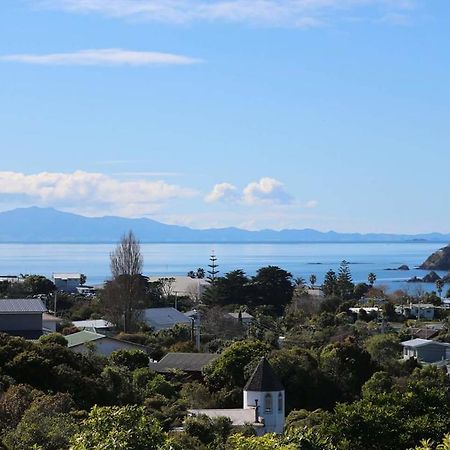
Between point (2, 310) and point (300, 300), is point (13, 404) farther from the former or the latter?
point (300, 300)

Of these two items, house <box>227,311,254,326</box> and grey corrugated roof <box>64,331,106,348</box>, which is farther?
house <box>227,311,254,326</box>

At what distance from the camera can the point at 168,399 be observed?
28.7m

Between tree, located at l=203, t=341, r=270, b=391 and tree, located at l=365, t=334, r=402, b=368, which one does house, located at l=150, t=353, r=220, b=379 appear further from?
tree, located at l=365, t=334, r=402, b=368

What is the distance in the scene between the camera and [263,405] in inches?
1029

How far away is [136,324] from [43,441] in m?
36.6

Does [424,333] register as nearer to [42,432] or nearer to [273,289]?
[273,289]

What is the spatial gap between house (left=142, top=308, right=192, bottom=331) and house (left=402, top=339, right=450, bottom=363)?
12005 mm

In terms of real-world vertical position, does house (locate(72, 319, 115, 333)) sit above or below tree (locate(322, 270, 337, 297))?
below

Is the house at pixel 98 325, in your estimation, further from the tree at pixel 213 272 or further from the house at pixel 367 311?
the house at pixel 367 311

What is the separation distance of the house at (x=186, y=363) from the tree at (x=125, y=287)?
13371 mm

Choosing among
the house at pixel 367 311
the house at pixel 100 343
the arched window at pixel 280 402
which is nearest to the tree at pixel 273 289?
the house at pixel 367 311

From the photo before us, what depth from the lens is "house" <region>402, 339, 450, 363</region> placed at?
1845 inches

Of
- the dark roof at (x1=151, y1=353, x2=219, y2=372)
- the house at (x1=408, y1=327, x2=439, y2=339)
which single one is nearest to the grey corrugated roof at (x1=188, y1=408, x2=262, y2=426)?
the dark roof at (x1=151, y1=353, x2=219, y2=372)

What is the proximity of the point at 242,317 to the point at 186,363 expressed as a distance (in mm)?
21723
